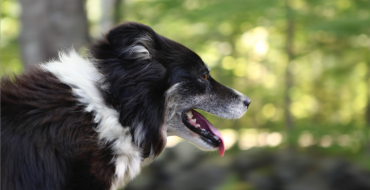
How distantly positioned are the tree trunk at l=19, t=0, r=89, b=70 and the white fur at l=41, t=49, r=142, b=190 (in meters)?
2.70

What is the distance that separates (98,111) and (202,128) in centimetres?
103

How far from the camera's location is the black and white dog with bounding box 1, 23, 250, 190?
1940mm

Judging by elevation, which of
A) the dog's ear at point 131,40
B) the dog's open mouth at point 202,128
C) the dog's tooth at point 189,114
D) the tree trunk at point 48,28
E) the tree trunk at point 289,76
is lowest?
the tree trunk at point 289,76

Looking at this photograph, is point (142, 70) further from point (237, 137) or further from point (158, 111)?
point (237, 137)

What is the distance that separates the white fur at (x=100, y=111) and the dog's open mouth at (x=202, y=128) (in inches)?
24.0

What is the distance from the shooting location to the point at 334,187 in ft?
22.4

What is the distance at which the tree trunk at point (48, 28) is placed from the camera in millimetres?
4797

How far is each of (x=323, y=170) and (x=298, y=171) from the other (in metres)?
0.59

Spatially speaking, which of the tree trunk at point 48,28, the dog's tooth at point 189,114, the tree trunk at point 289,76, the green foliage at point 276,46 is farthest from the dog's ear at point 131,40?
the tree trunk at point 289,76

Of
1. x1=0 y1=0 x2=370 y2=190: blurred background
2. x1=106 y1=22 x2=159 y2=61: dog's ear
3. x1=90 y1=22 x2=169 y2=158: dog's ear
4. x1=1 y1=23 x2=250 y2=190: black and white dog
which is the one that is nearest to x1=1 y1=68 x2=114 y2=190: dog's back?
x1=1 y1=23 x2=250 y2=190: black and white dog

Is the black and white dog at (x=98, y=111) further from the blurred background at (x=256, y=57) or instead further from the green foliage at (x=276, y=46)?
the green foliage at (x=276, y=46)

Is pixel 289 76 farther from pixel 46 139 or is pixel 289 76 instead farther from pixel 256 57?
pixel 46 139

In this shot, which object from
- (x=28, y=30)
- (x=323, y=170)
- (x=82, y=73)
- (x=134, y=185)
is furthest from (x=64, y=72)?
(x=134, y=185)

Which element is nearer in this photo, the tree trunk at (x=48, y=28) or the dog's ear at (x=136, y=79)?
the dog's ear at (x=136, y=79)
